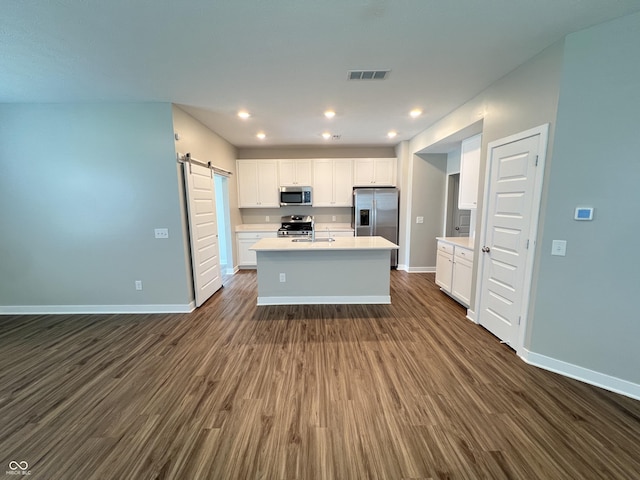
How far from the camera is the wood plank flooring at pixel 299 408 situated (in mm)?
1408

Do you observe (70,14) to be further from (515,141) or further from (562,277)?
(562,277)

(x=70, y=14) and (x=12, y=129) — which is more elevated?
(x=70, y=14)

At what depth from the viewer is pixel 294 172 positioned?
5.62 m

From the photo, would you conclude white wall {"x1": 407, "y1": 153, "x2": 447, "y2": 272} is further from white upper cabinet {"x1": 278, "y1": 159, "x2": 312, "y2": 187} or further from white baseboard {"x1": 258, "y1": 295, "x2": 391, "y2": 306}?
white upper cabinet {"x1": 278, "y1": 159, "x2": 312, "y2": 187}

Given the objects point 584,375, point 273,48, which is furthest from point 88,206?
point 584,375

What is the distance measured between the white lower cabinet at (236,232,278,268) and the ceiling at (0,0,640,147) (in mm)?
2800

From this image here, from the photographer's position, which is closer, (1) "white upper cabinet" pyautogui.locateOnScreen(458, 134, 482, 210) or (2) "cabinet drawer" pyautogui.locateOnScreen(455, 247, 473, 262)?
(2) "cabinet drawer" pyautogui.locateOnScreen(455, 247, 473, 262)

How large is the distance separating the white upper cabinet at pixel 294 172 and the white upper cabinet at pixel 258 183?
0.14m

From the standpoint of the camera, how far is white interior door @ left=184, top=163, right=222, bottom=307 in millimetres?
3426

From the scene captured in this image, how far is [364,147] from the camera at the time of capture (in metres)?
5.75

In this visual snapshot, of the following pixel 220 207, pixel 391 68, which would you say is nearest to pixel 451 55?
pixel 391 68

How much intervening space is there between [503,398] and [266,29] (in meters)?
3.34

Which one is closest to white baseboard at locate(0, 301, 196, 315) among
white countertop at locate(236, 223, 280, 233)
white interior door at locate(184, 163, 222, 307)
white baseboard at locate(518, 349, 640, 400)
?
white interior door at locate(184, 163, 222, 307)

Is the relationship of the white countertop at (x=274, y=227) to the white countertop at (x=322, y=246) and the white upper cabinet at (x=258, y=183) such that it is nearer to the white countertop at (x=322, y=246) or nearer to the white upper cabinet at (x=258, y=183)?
the white upper cabinet at (x=258, y=183)
